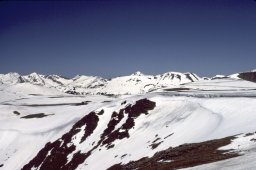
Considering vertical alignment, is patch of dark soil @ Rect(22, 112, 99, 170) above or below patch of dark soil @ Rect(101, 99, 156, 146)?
below

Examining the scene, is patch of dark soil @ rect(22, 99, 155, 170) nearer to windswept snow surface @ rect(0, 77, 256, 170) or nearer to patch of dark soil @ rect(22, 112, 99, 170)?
patch of dark soil @ rect(22, 112, 99, 170)

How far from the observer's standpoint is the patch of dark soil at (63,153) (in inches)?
2921

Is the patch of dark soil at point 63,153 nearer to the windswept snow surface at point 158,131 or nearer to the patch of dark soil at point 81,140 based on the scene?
the patch of dark soil at point 81,140

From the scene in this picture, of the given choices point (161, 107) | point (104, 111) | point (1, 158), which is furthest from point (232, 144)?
point (1, 158)

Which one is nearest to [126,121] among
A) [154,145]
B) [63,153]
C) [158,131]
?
[63,153]

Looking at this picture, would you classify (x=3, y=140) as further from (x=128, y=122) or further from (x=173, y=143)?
(x=173, y=143)

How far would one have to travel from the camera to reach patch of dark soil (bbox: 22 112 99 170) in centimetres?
7419

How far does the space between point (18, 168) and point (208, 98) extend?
45.8m

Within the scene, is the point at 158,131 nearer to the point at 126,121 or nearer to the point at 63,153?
the point at 126,121

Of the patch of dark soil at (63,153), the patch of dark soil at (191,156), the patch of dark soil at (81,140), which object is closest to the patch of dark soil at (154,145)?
the patch of dark soil at (191,156)

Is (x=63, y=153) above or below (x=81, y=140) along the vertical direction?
below

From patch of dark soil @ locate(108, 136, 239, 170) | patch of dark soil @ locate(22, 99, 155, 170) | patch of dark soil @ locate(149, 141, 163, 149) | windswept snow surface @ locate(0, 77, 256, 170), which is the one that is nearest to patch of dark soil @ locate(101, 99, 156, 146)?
patch of dark soil @ locate(22, 99, 155, 170)

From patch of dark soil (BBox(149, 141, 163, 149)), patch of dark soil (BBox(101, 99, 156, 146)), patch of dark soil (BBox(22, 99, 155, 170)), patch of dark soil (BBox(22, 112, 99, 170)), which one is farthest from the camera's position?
patch of dark soil (BBox(101, 99, 156, 146))

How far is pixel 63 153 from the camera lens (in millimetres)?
81000
